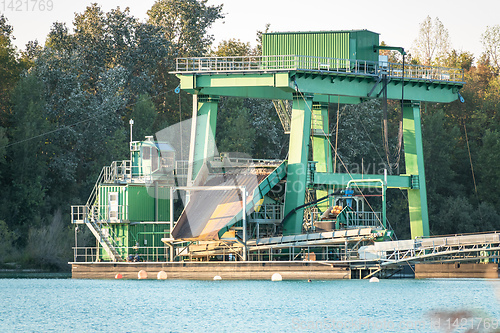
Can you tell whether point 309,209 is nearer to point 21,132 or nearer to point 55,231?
point 55,231

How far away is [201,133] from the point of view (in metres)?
59.3

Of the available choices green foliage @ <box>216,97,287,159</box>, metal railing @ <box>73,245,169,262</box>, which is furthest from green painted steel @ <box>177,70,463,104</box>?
green foliage @ <box>216,97,287,159</box>

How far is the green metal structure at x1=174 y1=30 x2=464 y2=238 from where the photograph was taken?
185 ft

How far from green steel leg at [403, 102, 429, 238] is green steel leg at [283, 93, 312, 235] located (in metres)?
9.14

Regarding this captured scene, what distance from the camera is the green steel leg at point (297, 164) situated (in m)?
56.2

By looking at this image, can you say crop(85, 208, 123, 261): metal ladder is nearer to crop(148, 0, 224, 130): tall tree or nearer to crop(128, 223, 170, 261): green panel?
crop(128, 223, 170, 261): green panel

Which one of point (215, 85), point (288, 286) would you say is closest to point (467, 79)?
point (215, 85)

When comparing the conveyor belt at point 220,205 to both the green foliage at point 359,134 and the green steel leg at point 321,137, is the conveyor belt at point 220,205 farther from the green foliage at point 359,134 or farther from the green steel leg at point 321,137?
the green foliage at point 359,134

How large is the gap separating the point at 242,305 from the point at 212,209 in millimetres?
14528

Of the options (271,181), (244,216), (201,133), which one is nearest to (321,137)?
(201,133)

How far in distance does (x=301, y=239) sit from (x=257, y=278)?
3554 millimetres

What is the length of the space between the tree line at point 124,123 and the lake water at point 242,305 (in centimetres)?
2116

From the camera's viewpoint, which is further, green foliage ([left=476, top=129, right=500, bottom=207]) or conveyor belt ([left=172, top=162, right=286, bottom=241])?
green foliage ([left=476, top=129, right=500, bottom=207])

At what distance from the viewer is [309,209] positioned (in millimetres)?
63094
